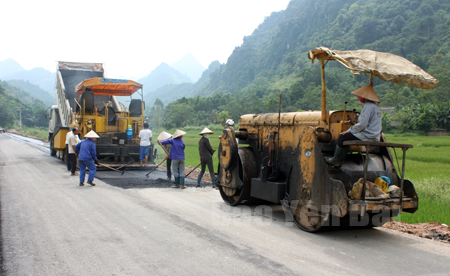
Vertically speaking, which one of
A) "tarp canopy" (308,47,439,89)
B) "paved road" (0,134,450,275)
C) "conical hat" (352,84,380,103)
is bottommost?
"paved road" (0,134,450,275)

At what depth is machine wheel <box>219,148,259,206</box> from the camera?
7.64m

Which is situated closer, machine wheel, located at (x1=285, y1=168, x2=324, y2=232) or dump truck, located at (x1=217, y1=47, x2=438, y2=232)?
dump truck, located at (x1=217, y1=47, x2=438, y2=232)

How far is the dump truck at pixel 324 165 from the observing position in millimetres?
5328

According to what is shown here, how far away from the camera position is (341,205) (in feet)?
17.4

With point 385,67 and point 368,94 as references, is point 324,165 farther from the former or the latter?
point 385,67

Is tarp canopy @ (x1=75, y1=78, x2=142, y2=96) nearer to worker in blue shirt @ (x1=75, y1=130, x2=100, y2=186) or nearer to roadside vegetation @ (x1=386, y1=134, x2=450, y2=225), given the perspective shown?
worker in blue shirt @ (x1=75, y1=130, x2=100, y2=186)

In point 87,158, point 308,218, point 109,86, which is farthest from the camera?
point 109,86

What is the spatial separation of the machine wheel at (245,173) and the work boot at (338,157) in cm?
220

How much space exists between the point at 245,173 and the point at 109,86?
9.30 metres

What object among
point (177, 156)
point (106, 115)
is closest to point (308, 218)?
point (177, 156)

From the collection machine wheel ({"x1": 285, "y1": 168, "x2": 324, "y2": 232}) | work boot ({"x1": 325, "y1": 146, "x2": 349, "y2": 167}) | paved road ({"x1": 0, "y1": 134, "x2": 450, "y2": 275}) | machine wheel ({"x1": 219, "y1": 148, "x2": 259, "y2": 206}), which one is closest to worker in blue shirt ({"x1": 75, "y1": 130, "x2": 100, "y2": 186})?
paved road ({"x1": 0, "y1": 134, "x2": 450, "y2": 275})

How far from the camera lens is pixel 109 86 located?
14867mm

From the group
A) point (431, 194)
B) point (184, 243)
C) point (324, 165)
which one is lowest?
point (184, 243)

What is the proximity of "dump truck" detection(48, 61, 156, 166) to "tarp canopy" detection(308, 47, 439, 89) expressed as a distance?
1060 cm
